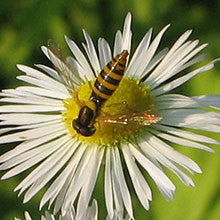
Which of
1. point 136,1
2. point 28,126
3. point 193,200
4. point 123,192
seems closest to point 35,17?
point 136,1

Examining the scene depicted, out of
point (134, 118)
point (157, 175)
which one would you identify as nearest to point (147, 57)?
point (134, 118)

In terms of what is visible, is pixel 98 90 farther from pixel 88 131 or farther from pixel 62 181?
pixel 62 181

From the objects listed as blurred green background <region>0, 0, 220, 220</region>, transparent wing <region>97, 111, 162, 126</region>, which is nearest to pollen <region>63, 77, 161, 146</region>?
transparent wing <region>97, 111, 162, 126</region>

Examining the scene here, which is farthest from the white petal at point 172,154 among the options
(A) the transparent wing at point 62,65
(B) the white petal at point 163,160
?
(A) the transparent wing at point 62,65

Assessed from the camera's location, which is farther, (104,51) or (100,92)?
(104,51)

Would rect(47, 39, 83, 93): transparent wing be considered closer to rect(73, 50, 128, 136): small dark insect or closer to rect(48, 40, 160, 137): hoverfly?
rect(48, 40, 160, 137): hoverfly

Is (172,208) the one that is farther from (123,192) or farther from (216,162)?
(123,192)

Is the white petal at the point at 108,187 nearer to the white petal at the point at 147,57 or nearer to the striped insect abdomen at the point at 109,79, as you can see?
the striped insect abdomen at the point at 109,79
